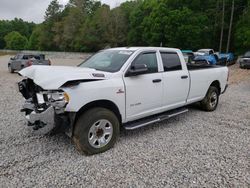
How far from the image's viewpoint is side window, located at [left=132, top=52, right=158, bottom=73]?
4.20 m

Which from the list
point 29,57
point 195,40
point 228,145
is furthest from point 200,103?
point 195,40

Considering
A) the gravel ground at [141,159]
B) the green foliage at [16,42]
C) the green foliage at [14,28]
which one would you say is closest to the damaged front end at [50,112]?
the gravel ground at [141,159]

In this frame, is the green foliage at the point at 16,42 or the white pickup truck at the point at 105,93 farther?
the green foliage at the point at 16,42

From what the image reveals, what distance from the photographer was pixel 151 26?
38469 mm

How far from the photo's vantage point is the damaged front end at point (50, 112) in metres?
3.19

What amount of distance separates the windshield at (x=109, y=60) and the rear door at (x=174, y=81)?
2.99ft

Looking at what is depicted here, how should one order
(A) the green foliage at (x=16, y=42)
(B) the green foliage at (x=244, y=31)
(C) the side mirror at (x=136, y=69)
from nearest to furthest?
(C) the side mirror at (x=136, y=69)
(B) the green foliage at (x=244, y=31)
(A) the green foliage at (x=16, y=42)

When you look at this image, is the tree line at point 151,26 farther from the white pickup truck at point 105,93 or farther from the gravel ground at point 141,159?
the gravel ground at point 141,159

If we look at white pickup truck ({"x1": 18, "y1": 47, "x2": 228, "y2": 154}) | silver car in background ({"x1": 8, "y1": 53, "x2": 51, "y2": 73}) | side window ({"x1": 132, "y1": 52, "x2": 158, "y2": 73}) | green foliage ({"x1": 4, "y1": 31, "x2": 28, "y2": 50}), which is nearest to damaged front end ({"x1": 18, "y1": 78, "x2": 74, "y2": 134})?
white pickup truck ({"x1": 18, "y1": 47, "x2": 228, "y2": 154})

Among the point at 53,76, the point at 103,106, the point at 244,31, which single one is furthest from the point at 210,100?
the point at 244,31

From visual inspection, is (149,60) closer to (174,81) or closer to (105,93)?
(174,81)

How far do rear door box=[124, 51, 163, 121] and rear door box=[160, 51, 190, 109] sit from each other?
0.64 ft

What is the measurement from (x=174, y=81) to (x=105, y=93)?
182 centimetres

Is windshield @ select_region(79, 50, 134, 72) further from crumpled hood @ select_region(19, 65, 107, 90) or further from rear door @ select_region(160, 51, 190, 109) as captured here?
rear door @ select_region(160, 51, 190, 109)
